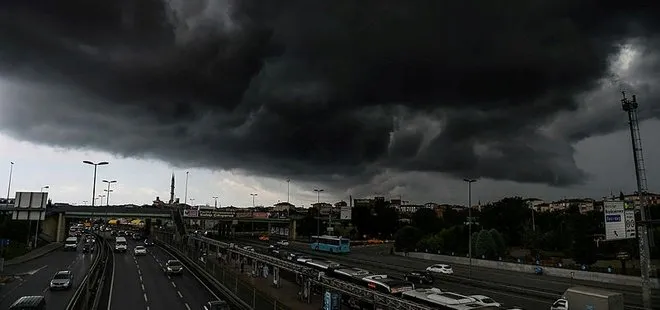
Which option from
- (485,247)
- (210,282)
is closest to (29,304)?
(210,282)

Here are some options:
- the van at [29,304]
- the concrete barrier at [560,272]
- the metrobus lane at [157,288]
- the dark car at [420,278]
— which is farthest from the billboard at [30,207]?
the concrete barrier at [560,272]

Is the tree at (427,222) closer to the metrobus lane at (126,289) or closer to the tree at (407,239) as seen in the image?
the tree at (407,239)

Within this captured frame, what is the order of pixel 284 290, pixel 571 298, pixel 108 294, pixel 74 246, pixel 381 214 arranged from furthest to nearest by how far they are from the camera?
pixel 381 214
pixel 74 246
pixel 284 290
pixel 108 294
pixel 571 298

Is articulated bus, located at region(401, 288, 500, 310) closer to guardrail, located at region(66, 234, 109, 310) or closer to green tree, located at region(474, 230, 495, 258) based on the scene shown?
guardrail, located at region(66, 234, 109, 310)

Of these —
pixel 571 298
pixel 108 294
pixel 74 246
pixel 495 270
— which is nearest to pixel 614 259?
pixel 495 270

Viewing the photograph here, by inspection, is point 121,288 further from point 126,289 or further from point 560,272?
point 560,272

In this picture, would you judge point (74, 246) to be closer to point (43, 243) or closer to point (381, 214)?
point (43, 243)

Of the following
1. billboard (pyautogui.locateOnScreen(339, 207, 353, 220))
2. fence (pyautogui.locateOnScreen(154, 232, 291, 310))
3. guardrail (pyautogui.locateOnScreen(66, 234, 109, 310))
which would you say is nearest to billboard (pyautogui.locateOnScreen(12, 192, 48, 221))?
guardrail (pyautogui.locateOnScreen(66, 234, 109, 310))
